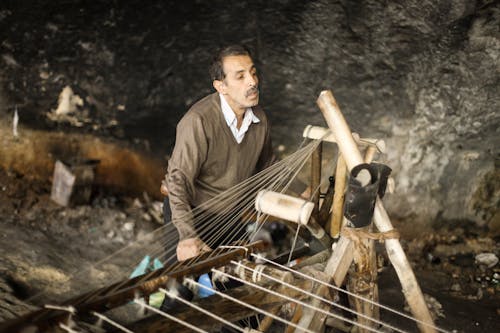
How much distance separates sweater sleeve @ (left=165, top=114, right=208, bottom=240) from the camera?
2.99m

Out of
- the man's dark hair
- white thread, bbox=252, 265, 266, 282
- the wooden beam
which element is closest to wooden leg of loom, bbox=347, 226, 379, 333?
the wooden beam

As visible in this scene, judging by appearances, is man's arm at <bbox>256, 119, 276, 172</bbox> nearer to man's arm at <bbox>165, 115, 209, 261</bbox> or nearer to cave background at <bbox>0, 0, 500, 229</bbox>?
man's arm at <bbox>165, 115, 209, 261</bbox>

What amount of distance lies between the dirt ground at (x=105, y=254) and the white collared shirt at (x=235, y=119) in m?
1.36

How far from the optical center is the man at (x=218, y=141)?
3016mm

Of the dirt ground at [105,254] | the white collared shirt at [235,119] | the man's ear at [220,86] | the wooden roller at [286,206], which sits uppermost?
the man's ear at [220,86]

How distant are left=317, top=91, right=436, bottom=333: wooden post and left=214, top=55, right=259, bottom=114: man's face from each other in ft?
2.73

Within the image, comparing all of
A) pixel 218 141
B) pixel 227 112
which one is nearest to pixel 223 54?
pixel 227 112

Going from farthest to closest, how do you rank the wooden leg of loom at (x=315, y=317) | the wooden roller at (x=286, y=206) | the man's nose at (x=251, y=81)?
the man's nose at (x=251, y=81) < the wooden roller at (x=286, y=206) < the wooden leg of loom at (x=315, y=317)

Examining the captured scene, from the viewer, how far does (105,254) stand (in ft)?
15.6

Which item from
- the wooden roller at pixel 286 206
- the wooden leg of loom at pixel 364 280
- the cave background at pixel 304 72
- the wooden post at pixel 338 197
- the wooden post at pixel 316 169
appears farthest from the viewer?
the cave background at pixel 304 72

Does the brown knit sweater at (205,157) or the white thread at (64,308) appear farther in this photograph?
the brown knit sweater at (205,157)

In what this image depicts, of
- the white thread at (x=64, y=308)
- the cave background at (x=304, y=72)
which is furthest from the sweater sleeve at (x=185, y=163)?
the cave background at (x=304, y=72)

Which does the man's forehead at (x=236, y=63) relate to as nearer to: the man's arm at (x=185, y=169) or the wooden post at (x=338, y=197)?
the man's arm at (x=185, y=169)

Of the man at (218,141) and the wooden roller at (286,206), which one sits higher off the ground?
the man at (218,141)
